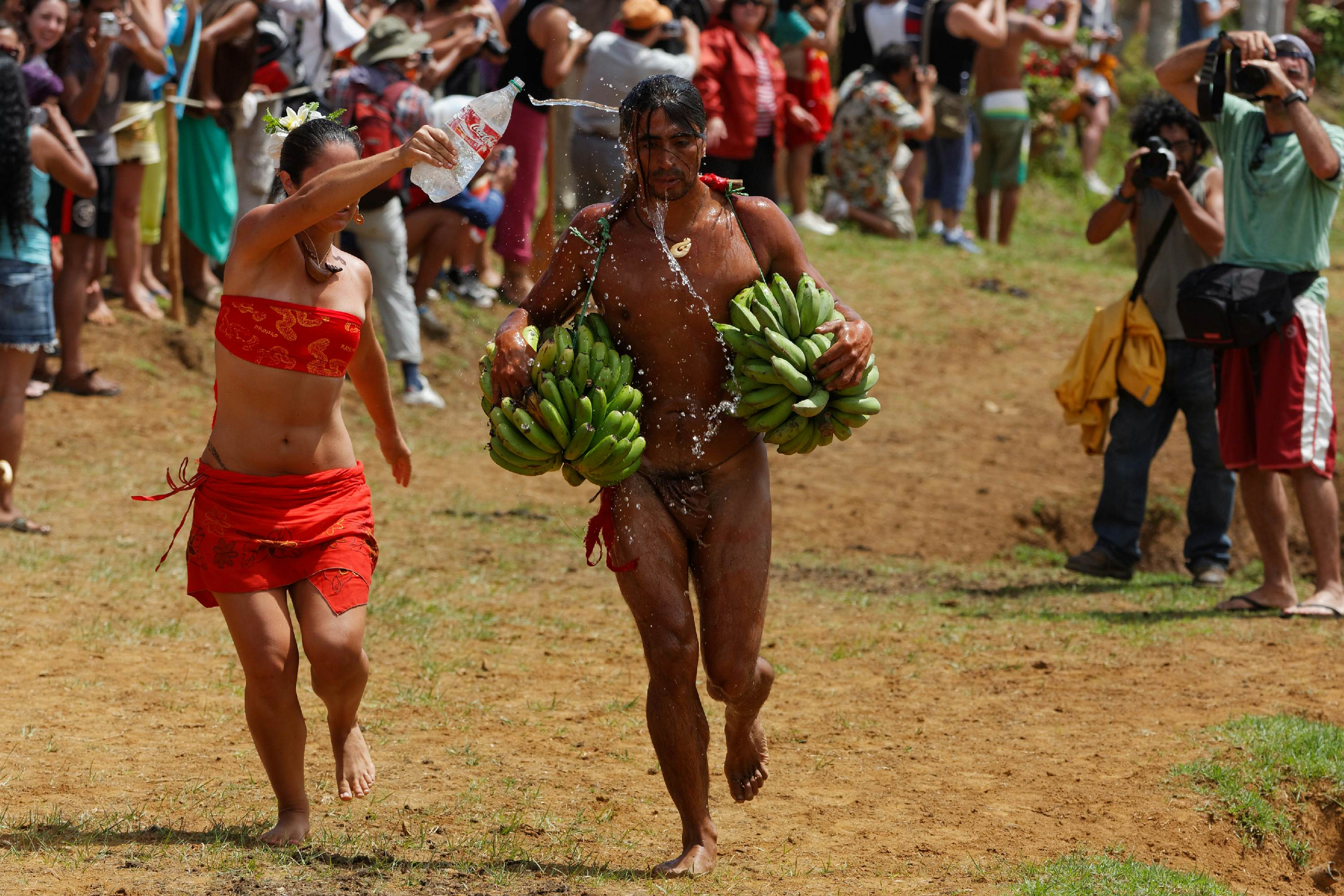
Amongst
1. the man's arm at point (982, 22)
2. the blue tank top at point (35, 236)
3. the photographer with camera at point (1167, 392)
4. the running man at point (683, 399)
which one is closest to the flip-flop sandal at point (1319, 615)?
the photographer with camera at point (1167, 392)

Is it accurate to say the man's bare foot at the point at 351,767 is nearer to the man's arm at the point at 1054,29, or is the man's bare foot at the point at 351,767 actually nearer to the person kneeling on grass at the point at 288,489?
the person kneeling on grass at the point at 288,489

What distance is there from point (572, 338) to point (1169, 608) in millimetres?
4605

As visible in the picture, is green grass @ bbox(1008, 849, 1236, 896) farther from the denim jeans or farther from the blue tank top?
the blue tank top

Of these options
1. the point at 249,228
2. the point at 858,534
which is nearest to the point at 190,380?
the point at 858,534

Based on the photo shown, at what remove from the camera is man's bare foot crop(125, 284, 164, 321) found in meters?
11.4

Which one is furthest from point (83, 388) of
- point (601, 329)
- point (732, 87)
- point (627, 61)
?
point (601, 329)

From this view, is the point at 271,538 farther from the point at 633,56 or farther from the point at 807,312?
the point at 633,56

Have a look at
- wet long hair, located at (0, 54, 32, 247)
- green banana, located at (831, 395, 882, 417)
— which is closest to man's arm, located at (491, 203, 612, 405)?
green banana, located at (831, 395, 882, 417)

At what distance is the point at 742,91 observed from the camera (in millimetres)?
13227

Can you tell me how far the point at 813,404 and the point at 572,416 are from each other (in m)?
0.71

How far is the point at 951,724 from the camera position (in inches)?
245

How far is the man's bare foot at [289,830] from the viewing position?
4.49 m

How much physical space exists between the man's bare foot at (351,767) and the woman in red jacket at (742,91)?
8.78 meters

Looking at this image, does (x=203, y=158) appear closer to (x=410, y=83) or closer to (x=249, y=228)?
(x=410, y=83)
